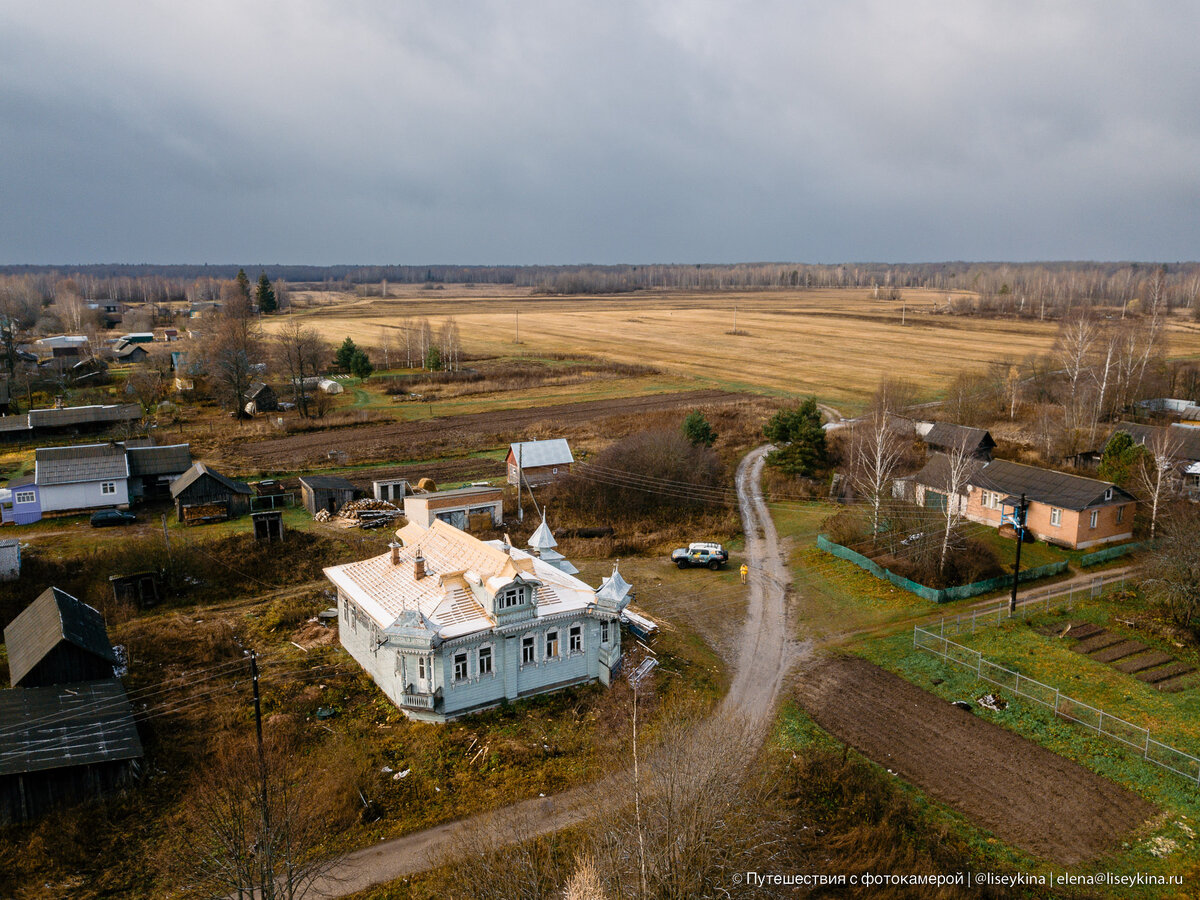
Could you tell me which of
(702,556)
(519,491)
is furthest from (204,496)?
(702,556)

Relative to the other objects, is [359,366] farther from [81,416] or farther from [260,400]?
[81,416]

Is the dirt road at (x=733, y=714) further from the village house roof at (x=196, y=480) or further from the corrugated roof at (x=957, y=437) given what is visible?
the village house roof at (x=196, y=480)

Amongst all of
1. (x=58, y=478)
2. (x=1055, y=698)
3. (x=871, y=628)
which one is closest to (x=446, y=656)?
(x=871, y=628)

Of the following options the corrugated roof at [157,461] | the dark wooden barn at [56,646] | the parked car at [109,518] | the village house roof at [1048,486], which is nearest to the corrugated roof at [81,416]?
the corrugated roof at [157,461]

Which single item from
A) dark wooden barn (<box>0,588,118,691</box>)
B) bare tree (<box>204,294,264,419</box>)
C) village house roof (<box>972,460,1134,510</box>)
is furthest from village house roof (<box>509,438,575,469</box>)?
bare tree (<box>204,294,264,419</box>)

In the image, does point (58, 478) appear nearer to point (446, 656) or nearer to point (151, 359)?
point (446, 656)

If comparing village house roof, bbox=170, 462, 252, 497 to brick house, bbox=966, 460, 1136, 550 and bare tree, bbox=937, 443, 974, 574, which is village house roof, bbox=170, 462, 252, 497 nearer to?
bare tree, bbox=937, 443, 974, 574
